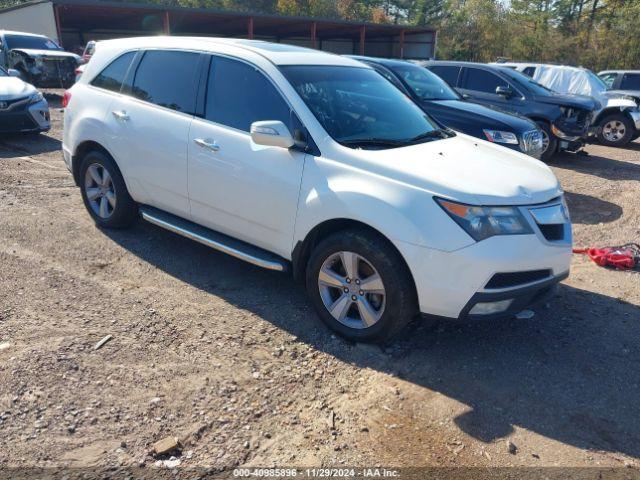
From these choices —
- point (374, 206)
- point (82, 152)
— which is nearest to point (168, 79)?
point (82, 152)

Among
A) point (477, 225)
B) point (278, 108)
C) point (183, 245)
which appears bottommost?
point (183, 245)

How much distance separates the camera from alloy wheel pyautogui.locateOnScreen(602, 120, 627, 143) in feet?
41.4

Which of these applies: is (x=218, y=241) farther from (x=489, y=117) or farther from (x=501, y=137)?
(x=489, y=117)

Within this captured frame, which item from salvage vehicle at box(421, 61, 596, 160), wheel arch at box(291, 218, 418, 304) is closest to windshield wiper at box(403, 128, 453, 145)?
wheel arch at box(291, 218, 418, 304)

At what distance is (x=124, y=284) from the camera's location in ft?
14.2

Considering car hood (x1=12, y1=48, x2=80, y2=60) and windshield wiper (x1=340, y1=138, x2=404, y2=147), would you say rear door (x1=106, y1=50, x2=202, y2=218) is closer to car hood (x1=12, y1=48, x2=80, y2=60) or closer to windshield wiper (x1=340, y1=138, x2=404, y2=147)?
windshield wiper (x1=340, y1=138, x2=404, y2=147)

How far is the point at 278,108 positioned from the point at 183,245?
6.49ft

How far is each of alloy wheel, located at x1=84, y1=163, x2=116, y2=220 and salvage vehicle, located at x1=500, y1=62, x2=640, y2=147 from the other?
34.8 feet

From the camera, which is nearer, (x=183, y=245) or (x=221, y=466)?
(x=221, y=466)

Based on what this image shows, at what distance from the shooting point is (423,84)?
339 inches

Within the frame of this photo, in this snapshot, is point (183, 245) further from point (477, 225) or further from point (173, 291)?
point (477, 225)

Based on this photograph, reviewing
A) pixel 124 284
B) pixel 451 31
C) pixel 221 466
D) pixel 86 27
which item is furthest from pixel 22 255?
pixel 451 31

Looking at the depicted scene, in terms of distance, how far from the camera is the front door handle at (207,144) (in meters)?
4.05

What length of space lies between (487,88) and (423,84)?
112 inches
